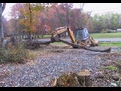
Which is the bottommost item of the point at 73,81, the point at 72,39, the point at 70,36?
the point at 73,81

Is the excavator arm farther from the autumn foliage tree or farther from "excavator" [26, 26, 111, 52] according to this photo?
the autumn foliage tree

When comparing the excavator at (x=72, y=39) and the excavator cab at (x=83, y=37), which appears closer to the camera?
the excavator at (x=72, y=39)

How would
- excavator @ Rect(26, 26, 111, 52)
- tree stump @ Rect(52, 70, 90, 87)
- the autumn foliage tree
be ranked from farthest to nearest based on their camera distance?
the autumn foliage tree
excavator @ Rect(26, 26, 111, 52)
tree stump @ Rect(52, 70, 90, 87)

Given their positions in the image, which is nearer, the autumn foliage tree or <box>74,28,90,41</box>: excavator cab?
<box>74,28,90,41</box>: excavator cab

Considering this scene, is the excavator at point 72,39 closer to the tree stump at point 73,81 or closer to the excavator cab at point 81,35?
the excavator cab at point 81,35

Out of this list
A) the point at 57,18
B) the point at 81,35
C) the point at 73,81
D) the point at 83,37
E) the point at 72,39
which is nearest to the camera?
the point at 73,81

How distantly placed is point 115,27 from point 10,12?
1832cm

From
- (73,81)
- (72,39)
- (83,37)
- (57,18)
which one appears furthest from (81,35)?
(73,81)

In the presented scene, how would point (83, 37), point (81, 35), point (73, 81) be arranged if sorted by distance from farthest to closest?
1. point (81, 35)
2. point (83, 37)
3. point (73, 81)

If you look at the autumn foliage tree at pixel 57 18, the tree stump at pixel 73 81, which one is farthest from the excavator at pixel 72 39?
the tree stump at pixel 73 81

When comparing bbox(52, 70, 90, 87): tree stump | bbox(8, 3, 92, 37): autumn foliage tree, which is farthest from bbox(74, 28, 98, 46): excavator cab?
bbox(52, 70, 90, 87): tree stump

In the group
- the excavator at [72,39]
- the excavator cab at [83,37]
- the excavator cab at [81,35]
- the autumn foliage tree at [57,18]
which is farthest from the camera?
the autumn foliage tree at [57,18]

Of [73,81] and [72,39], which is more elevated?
[72,39]

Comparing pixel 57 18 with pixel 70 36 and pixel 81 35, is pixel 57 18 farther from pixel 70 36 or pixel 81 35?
pixel 70 36
